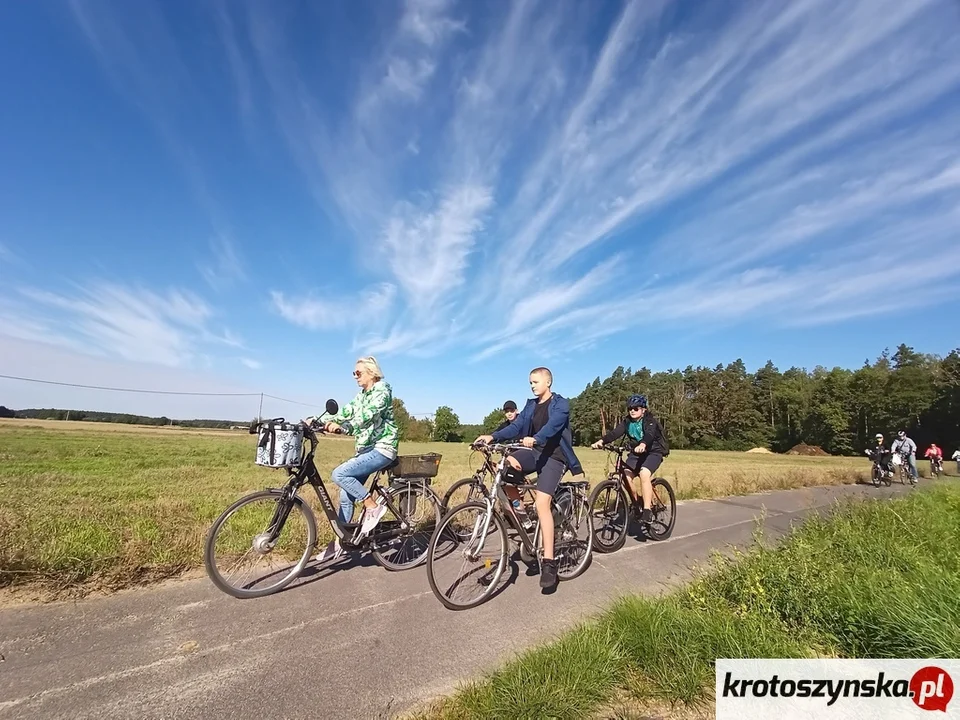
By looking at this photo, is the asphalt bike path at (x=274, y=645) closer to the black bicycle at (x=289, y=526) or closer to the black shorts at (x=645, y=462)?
the black bicycle at (x=289, y=526)

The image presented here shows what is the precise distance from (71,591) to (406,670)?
10.2 feet

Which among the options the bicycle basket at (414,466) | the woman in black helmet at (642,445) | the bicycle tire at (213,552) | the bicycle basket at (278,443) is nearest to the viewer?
the bicycle tire at (213,552)

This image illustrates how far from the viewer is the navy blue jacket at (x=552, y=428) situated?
476 cm

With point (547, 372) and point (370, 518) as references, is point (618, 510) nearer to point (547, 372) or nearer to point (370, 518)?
point (547, 372)

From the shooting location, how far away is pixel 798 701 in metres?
2.56

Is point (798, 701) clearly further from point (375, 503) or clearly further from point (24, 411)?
point (24, 411)

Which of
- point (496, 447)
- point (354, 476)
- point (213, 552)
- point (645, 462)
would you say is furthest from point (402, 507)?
point (645, 462)

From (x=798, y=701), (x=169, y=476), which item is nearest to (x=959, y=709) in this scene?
(x=798, y=701)

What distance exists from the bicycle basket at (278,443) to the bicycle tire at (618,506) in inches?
143

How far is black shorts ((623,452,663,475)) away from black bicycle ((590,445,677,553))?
0.40ft

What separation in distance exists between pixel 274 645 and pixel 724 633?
3067 mm

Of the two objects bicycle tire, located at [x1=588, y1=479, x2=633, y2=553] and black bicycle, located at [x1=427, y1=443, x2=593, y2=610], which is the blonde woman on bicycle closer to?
black bicycle, located at [x1=427, y1=443, x2=593, y2=610]

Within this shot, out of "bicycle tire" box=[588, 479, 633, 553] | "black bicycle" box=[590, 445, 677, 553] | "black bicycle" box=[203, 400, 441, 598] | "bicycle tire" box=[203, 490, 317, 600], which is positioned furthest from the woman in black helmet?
"bicycle tire" box=[203, 490, 317, 600]

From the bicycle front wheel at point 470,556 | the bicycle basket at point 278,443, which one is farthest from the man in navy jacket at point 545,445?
the bicycle basket at point 278,443
